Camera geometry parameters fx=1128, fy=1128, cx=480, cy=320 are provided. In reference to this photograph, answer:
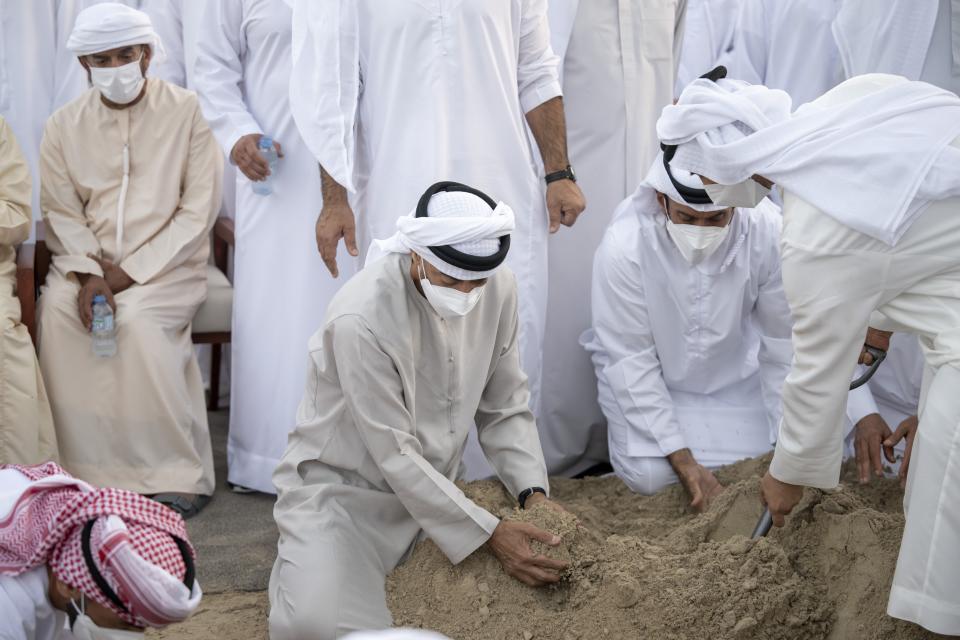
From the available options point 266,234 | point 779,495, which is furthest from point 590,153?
point 779,495

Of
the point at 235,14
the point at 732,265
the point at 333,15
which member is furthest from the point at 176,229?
the point at 732,265

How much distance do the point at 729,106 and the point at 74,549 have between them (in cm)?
191

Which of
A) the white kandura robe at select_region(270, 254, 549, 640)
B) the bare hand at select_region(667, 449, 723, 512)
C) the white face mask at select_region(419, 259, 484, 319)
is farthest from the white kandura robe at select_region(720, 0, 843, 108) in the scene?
the white face mask at select_region(419, 259, 484, 319)

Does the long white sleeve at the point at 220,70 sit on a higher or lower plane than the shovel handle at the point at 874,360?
higher

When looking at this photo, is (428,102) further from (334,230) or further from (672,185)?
(672,185)

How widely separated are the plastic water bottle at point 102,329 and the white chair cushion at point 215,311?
1.62ft

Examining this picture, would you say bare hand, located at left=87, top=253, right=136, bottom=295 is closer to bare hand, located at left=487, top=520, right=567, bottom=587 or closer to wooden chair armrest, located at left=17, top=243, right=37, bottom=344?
wooden chair armrest, located at left=17, top=243, right=37, bottom=344

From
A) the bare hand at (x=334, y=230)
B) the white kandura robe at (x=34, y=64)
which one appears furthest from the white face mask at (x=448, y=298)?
the white kandura robe at (x=34, y=64)

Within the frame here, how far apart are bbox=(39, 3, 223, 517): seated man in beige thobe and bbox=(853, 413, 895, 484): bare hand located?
98.2 inches

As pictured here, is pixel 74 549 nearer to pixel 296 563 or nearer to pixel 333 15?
pixel 296 563

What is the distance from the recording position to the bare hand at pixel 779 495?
3080mm

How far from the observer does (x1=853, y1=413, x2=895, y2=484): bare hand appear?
3832 mm

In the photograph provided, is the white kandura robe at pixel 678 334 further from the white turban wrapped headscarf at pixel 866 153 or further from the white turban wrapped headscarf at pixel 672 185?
the white turban wrapped headscarf at pixel 866 153

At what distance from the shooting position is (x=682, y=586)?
10.1 ft
